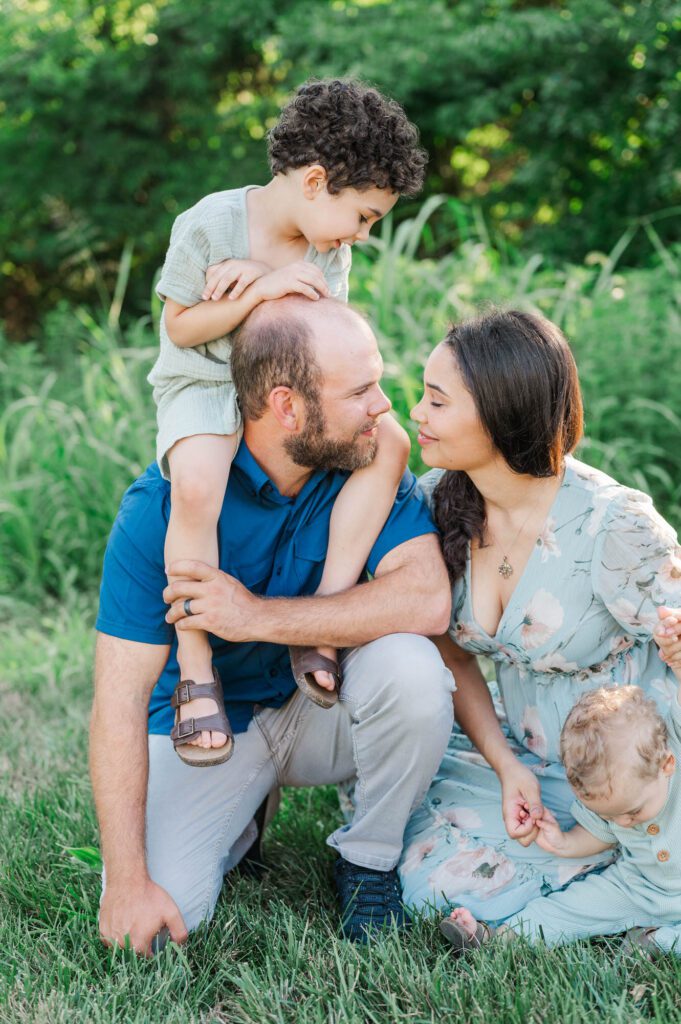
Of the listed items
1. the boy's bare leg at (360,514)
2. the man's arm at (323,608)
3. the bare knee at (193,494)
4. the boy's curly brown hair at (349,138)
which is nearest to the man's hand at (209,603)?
the man's arm at (323,608)

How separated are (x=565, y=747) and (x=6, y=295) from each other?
8830 mm

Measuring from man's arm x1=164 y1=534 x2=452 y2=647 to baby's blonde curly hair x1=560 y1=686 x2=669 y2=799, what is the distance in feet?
1.61

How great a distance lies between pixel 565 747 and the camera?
2.32m

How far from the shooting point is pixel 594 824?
8.11 feet

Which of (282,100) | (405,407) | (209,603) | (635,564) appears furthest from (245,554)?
(282,100)

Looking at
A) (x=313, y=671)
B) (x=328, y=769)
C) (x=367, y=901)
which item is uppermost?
(x=313, y=671)

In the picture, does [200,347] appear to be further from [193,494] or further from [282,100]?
[282,100]

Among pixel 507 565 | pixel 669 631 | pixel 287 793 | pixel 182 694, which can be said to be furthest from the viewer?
pixel 287 793

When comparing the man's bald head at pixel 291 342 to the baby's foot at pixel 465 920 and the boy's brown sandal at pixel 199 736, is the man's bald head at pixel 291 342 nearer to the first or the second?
the boy's brown sandal at pixel 199 736

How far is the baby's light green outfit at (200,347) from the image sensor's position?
2686 mm

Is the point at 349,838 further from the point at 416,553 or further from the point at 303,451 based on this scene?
the point at 303,451

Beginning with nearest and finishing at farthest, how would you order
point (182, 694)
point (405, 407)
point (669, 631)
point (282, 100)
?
1. point (669, 631)
2. point (182, 694)
3. point (405, 407)
4. point (282, 100)

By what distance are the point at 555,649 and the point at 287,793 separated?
105 centimetres

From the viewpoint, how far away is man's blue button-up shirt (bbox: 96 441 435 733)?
2.66 metres
